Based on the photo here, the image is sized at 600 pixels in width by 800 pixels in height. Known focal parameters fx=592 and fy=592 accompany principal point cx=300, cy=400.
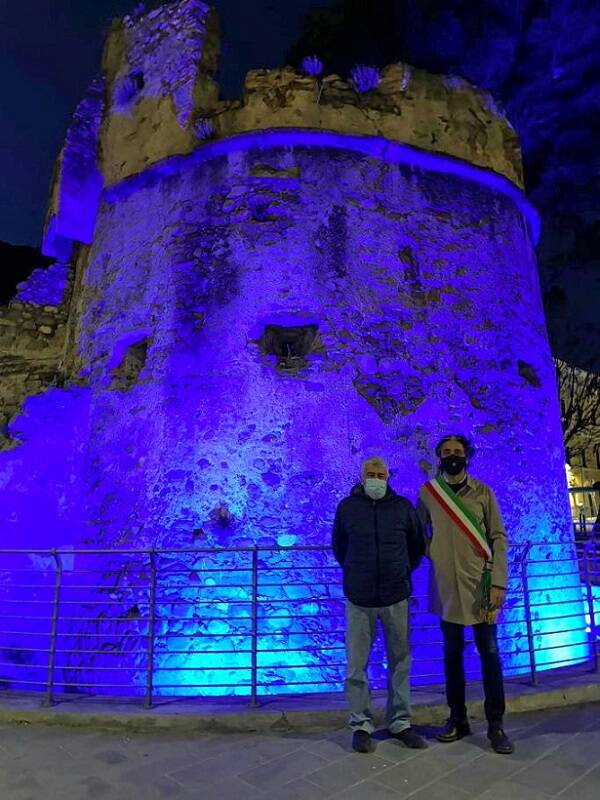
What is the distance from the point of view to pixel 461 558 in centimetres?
331

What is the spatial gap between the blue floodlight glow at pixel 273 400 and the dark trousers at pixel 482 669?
194cm

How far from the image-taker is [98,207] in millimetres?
7902

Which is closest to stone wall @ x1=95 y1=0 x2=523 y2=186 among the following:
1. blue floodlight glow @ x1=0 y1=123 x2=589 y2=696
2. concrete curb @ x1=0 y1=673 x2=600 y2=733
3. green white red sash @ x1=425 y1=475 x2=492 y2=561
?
blue floodlight glow @ x1=0 y1=123 x2=589 y2=696

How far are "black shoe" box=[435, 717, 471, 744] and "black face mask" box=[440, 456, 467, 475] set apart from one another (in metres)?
1.38

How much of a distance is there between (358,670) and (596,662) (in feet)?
Answer: 7.31

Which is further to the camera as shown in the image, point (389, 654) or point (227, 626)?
point (227, 626)

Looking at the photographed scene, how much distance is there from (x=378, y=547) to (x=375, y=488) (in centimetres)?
34

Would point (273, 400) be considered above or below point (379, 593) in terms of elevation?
above

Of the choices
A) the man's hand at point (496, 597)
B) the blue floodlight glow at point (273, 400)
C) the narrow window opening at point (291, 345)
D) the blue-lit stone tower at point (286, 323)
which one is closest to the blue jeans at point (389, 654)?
the man's hand at point (496, 597)

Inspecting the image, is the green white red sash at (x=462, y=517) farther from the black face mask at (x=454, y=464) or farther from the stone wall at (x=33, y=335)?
the stone wall at (x=33, y=335)

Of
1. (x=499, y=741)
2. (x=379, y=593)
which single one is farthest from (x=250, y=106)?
(x=499, y=741)

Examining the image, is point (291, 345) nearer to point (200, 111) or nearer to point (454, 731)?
point (200, 111)

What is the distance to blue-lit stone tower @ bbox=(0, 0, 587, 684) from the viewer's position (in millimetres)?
5727

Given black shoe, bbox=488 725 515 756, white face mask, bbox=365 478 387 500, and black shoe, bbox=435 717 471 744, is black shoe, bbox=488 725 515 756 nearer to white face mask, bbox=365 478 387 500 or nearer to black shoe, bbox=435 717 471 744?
black shoe, bbox=435 717 471 744
